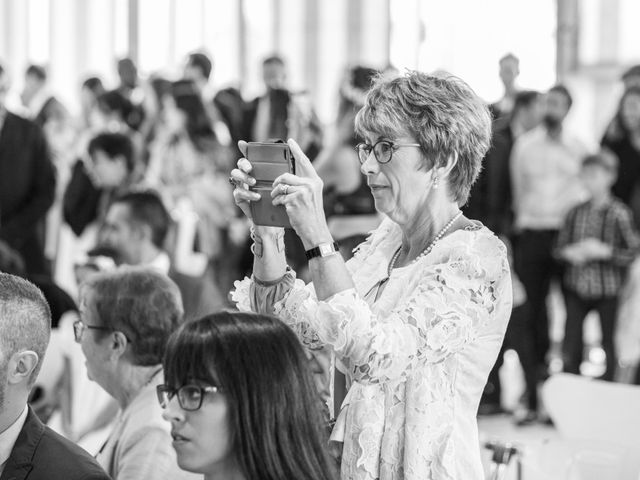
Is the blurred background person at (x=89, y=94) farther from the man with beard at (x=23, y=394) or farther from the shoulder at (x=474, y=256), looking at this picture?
the shoulder at (x=474, y=256)

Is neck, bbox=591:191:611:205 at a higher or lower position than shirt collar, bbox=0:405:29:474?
higher

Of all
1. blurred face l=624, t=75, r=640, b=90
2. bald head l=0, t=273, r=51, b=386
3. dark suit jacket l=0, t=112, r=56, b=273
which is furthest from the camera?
blurred face l=624, t=75, r=640, b=90

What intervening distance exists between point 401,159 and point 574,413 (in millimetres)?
1546

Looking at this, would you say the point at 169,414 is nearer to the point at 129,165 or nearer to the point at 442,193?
the point at 442,193

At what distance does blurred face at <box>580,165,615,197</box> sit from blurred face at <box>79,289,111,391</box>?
13.6 ft

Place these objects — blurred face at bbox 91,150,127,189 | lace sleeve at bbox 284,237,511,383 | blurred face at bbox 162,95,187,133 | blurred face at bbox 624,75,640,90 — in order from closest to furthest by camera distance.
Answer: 1. lace sleeve at bbox 284,237,511,383
2. blurred face at bbox 91,150,127,189
3. blurred face at bbox 624,75,640,90
4. blurred face at bbox 162,95,187,133

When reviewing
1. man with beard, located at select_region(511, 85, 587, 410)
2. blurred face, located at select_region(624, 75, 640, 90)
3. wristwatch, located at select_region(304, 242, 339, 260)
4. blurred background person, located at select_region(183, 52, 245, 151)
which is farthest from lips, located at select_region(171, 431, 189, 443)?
blurred background person, located at select_region(183, 52, 245, 151)

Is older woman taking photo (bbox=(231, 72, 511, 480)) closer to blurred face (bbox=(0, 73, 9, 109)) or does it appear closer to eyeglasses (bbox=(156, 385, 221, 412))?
eyeglasses (bbox=(156, 385, 221, 412))

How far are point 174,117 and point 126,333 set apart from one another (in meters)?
4.82

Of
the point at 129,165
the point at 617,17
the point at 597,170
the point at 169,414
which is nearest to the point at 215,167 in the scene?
the point at 129,165

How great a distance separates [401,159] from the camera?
97.3 inches

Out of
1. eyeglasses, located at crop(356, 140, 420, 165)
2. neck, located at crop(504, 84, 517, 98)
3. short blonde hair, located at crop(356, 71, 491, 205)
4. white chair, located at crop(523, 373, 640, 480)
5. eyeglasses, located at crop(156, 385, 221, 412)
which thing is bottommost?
white chair, located at crop(523, 373, 640, 480)

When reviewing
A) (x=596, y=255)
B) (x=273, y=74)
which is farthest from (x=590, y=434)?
(x=273, y=74)

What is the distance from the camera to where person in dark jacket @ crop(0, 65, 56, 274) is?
23.5 ft
